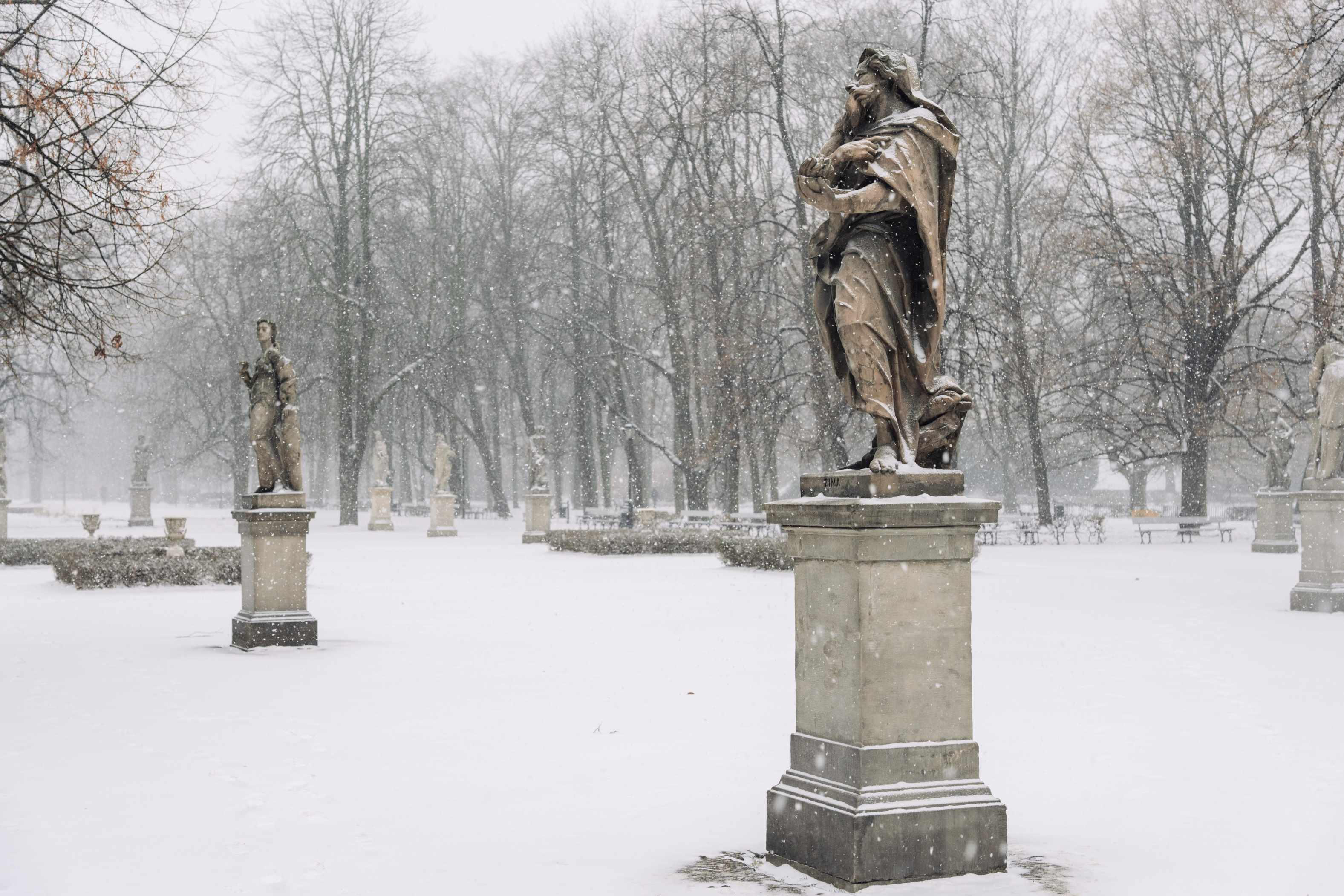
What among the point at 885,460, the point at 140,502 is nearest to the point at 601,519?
the point at 140,502

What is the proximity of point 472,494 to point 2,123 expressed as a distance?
67.2 meters

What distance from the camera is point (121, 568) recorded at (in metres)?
19.7

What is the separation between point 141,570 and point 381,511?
1973cm

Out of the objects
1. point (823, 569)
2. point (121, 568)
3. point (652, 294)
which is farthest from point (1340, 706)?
point (652, 294)

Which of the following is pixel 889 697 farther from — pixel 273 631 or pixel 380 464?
pixel 380 464

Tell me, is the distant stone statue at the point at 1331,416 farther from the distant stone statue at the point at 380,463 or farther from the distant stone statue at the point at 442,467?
the distant stone statue at the point at 380,463

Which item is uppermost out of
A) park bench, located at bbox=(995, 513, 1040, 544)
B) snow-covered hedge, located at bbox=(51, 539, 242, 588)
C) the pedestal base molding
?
park bench, located at bbox=(995, 513, 1040, 544)

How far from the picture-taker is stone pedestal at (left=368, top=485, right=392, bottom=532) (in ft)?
128

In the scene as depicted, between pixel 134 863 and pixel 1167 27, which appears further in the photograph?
pixel 1167 27

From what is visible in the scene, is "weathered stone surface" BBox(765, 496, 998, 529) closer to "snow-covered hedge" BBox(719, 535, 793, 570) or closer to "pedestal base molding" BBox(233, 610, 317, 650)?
"pedestal base molding" BBox(233, 610, 317, 650)

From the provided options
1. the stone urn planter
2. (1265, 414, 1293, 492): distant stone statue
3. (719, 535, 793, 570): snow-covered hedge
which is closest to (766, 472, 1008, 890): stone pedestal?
(719, 535, 793, 570): snow-covered hedge

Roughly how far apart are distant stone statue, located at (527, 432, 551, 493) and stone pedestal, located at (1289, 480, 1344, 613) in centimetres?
2098

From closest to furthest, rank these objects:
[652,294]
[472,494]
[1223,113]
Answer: [1223,113]
[652,294]
[472,494]

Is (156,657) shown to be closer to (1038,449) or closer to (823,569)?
(823,569)
